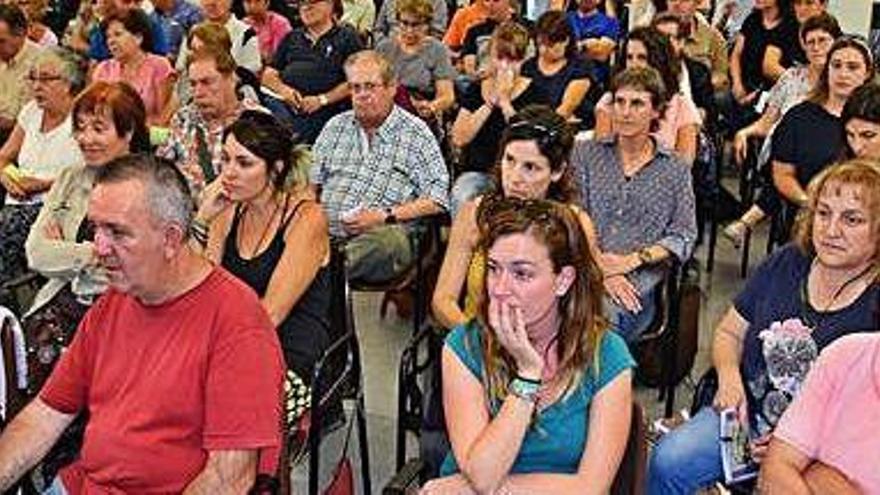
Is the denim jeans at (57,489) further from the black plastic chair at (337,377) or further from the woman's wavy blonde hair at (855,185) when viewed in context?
the woman's wavy blonde hair at (855,185)

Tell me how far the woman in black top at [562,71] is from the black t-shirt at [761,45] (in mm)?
1229

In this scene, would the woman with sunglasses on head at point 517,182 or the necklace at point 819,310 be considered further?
the woman with sunglasses on head at point 517,182

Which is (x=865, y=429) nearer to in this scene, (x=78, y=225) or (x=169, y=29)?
(x=78, y=225)

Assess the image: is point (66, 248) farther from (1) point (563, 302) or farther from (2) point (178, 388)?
(1) point (563, 302)

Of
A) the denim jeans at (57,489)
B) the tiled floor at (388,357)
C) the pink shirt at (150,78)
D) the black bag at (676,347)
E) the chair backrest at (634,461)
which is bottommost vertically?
the tiled floor at (388,357)

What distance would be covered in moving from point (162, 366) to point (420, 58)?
3724mm

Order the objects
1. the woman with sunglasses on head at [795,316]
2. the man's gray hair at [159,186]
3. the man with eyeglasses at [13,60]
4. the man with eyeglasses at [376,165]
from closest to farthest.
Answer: the man's gray hair at [159,186] → the woman with sunglasses on head at [795,316] → the man with eyeglasses at [376,165] → the man with eyeglasses at [13,60]

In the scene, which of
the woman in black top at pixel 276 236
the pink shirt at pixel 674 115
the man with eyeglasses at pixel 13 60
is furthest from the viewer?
the man with eyeglasses at pixel 13 60

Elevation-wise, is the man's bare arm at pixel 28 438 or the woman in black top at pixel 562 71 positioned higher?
the woman in black top at pixel 562 71

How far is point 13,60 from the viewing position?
5395 mm

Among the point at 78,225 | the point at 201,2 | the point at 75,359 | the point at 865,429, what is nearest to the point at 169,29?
the point at 201,2

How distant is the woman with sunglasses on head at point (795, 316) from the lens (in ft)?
9.05

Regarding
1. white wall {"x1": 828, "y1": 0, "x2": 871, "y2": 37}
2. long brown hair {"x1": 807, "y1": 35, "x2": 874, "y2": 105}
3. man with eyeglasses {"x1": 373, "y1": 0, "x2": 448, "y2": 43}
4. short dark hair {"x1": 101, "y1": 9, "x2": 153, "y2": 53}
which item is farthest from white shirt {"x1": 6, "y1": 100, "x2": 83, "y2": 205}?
white wall {"x1": 828, "y1": 0, "x2": 871, "y2": 37}

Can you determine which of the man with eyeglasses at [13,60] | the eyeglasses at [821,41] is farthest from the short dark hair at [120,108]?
the eyeglasses at [821,41]
